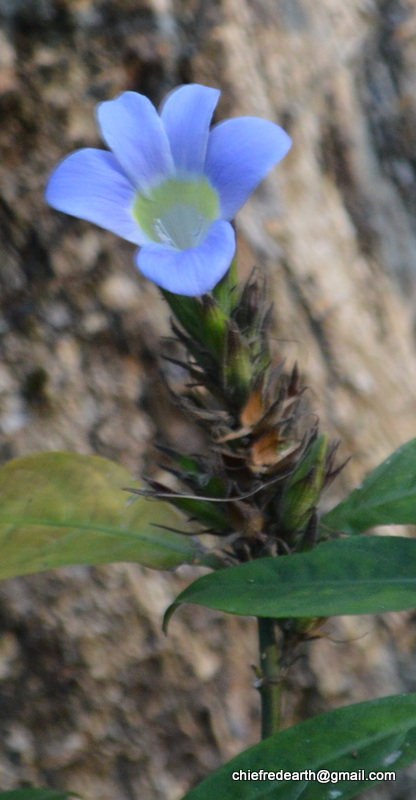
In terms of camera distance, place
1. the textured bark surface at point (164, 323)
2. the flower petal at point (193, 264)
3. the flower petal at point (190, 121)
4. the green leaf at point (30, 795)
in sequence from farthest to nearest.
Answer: the textured bark surface at point (164, 323) → the green leaf at point (30, 795) → the flower petal at point (190, 121) → the flower petal at point (193, 264)

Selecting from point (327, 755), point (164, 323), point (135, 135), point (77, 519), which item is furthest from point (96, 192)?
point (164, 323)

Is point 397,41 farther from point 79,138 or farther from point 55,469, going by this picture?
point 55,469

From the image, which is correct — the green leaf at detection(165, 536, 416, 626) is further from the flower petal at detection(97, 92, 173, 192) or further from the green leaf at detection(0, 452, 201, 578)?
the flower petal at detection(97, 92, 173, 192)

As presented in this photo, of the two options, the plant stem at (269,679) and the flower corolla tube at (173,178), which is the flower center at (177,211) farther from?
the plant stem at (269,679)

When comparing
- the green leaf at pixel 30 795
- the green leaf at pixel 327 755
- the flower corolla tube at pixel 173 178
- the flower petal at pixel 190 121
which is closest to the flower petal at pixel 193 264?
the flower corolla tube at pixel 173 178

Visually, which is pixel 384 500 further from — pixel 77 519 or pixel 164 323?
pixel 164 323

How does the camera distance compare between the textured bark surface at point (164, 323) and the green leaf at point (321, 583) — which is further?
the textured bark surface at point (164, 323)
